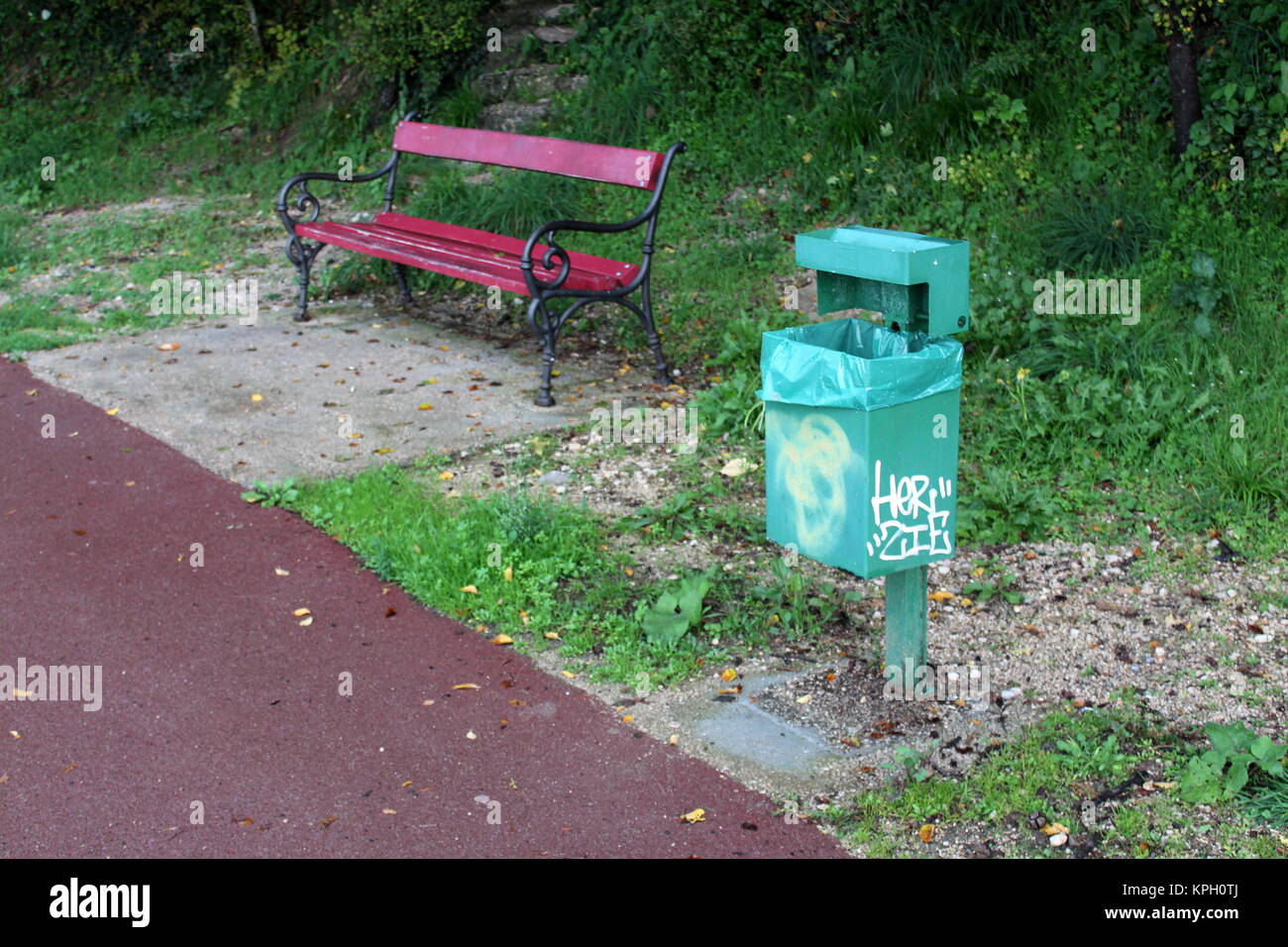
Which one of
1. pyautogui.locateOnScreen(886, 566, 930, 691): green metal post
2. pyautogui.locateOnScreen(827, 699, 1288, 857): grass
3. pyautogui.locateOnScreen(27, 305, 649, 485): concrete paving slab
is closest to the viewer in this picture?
pyautogui.locateOnScreen(827, 699, 1288, 857): grass

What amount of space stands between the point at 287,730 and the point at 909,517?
1.99 metres

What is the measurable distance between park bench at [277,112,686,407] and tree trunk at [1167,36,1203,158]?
280cm

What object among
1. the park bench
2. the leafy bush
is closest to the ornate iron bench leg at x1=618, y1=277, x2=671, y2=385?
the park bench

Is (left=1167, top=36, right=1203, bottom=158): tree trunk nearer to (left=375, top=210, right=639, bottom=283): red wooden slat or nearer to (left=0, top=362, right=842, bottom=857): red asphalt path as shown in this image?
(left=375, top=210, right=639, bottom=283): red wooden slat

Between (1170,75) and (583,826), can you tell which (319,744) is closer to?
(583,826)

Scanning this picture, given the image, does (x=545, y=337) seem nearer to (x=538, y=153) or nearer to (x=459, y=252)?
(x=459, y=252)

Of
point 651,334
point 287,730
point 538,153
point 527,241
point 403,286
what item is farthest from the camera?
point 403,286

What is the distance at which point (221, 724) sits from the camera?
4.24 meters

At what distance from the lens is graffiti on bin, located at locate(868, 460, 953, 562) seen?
388 centimetres

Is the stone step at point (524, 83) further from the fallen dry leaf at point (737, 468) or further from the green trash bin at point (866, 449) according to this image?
the green trash bin at point (866, 449)

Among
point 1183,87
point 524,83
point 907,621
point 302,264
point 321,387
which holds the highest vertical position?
point 524,83

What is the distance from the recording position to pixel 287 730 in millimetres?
4199

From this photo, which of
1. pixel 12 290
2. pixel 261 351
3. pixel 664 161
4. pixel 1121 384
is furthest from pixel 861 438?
pixel 12 290

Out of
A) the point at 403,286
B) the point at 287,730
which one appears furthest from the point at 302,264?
the point at 287,730
